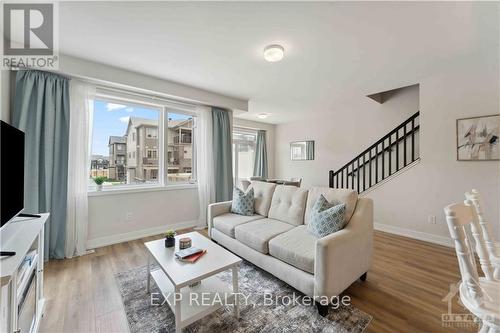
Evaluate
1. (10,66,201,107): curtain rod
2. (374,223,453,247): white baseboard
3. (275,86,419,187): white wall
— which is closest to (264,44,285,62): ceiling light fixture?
(10,66,201,107): curtain rod

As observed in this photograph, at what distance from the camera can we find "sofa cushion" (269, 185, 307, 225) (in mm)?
2471

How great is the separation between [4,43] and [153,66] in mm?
1445

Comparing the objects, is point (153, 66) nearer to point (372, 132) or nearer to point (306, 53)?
point (306, 53)

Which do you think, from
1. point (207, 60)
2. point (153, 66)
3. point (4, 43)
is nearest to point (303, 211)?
point (207, 60)

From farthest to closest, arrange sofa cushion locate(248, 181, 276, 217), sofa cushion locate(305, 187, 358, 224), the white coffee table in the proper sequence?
sofa cushion locate(248, 181, 276, 217) < sofa cushion locate(305, 187, 358, 224) < the white coffee table

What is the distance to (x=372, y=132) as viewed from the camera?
4.40 meters

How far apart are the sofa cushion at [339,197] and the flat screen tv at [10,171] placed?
2368 mm

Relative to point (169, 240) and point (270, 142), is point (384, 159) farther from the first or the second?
point (169, 240)

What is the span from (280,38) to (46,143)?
300 cm

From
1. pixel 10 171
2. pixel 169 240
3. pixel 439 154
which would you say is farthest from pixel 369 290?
pixel 10 171

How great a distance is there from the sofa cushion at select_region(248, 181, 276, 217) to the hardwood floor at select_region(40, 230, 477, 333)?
1315 mm

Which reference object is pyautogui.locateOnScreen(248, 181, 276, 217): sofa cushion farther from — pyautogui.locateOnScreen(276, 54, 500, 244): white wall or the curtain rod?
pyautogui.locateOnScreen(276, 54, 500, 244): white wall

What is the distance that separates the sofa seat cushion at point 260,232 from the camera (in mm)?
2094

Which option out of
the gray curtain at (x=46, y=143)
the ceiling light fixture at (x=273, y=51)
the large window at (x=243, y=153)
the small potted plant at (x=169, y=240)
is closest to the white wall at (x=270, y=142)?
the large window at (x=243, y=153)
